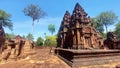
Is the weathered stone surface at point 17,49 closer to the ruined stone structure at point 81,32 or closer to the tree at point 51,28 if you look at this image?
the ruined stone structure at point 81,32

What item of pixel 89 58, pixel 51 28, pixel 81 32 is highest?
pixel 51 28

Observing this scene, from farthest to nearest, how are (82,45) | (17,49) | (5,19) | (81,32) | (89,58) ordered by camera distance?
(5,19), (81,32), (82,45), (17,49), (89,58)

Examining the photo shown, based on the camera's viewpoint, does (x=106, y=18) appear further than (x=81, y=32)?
Yes

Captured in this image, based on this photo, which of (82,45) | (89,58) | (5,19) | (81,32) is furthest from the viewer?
(5,19)

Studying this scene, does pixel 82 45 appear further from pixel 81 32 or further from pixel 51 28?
pixel 51 28

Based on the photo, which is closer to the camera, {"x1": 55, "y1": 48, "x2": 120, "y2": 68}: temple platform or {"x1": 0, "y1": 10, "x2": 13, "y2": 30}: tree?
{"x1": 55, "y1": 48, "x2": 120, "y2": 68}: temple platform

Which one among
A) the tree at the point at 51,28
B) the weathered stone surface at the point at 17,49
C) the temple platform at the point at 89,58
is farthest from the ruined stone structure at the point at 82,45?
the tree at the point at 51,28

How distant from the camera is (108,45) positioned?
1886cm

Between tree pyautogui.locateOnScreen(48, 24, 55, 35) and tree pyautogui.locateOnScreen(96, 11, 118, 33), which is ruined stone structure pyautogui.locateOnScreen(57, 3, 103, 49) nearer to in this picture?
tree pyautogui.locateOnScreen(96, 11, 118, 33)

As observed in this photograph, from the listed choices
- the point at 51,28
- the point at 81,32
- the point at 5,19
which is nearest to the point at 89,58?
the point at 81,32

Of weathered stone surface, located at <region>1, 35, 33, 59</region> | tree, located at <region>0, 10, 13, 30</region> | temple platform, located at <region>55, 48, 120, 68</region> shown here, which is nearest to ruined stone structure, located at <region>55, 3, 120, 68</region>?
→ temple platform, located at <region>55, 48, 120, 68</region>

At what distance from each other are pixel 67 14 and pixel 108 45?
8443 mm

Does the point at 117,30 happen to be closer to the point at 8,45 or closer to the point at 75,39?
the point at 75,39

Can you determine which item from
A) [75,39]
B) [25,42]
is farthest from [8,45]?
[75,39]
